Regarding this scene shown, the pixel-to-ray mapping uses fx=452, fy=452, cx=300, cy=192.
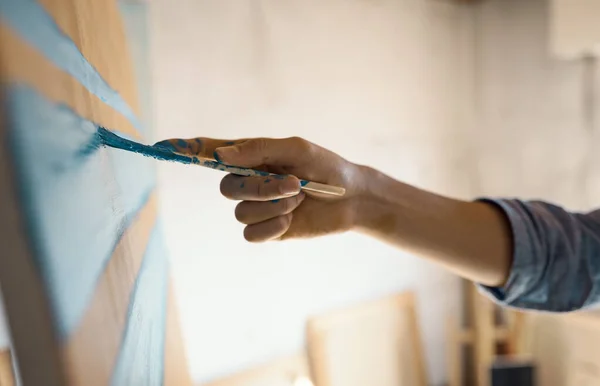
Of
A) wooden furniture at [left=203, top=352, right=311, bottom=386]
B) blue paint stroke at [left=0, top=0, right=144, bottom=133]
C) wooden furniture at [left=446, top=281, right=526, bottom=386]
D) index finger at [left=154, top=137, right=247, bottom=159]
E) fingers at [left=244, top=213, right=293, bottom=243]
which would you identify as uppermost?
blue paint stroke at [left=0, top=0, right=144, bottom=133]

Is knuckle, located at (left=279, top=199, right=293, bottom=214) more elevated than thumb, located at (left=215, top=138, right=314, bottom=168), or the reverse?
thumb, located at (left=215, top=138, right=314, bottom=168)

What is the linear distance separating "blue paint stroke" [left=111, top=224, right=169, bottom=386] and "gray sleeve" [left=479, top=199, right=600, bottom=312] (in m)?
0.55

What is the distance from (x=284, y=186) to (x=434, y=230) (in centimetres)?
35

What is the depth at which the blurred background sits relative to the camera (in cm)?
112

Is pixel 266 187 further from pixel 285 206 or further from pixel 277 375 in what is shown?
pixel 277 375

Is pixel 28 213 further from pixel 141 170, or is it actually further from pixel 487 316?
pixel 487 316

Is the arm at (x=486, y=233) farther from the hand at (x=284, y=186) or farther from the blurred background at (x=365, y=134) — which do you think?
the blurred background at (x=365, y=134)

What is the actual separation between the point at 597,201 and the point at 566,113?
1.02ft

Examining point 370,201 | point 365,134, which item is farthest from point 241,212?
point 365,134

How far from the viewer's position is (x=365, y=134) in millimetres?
1440

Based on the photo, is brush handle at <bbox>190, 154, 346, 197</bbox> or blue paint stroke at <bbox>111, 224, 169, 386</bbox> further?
brush handle at <bbox>190, 154, 346, 197</bbox>

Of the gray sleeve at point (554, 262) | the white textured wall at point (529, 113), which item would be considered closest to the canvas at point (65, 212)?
the gray sleeve at point (554, 262)

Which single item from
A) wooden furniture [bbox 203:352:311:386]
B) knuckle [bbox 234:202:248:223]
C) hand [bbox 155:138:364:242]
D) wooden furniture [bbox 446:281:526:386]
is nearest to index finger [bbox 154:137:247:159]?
hand [bbox 155:138:364:242]

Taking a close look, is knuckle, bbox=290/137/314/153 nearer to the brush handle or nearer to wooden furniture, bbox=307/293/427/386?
the brush handle
